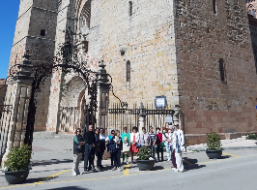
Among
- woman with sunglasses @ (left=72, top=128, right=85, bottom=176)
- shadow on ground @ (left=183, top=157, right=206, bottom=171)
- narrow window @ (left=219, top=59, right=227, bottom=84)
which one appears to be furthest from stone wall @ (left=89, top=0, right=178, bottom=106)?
woman with sunglasses @ (left=72, top=128, right=85, bottom=176)

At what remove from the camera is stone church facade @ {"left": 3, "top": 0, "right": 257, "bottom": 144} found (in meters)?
10.2

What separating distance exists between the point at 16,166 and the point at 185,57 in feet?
28.7

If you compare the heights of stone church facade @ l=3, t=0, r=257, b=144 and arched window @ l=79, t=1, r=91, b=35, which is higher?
arched window @ l=79, t=1, r=91, b=35

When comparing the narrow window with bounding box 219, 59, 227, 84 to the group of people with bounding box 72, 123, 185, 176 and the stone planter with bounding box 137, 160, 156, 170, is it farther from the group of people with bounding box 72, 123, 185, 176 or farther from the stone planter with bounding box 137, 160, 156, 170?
the stone planter with bounding box 137, 160, 156, 170

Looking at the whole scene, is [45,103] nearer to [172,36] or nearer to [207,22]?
[172,36]

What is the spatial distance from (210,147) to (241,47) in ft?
30.1

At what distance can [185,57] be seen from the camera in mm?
10359

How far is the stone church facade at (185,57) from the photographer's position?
1019 cm

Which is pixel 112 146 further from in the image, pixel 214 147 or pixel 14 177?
pixel 214 147

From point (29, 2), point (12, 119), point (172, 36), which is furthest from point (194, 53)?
point (29, 2)

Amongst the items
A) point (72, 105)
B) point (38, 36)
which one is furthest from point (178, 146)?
point (38, 36)

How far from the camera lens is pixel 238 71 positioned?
12758 millimetres

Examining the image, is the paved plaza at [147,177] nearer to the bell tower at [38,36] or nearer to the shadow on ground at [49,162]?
the shadow on ground at [49,162]

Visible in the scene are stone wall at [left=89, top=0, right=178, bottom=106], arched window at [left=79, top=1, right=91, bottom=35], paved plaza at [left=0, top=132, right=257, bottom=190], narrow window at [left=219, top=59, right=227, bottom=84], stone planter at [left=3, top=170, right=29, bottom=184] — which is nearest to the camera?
paved plaza at [left=0, top=132, right=257, bottom=190]
